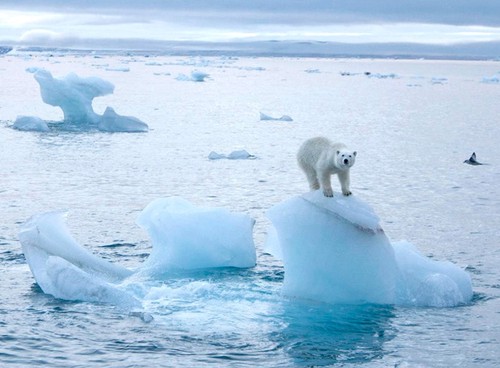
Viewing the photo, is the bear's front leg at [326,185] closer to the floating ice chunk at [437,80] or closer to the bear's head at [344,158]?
the bear's head at [344,158]

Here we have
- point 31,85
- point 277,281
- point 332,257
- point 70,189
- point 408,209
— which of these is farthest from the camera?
point 31,85

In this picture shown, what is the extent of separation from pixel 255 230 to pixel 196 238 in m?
2.45

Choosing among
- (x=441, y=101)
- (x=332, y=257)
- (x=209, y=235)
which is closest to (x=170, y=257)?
(x=209, y=235)

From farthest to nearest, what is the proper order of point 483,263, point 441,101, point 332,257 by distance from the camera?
point 441,101
point 483,263
point 332,257

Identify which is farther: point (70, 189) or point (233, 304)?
point (70, 189)

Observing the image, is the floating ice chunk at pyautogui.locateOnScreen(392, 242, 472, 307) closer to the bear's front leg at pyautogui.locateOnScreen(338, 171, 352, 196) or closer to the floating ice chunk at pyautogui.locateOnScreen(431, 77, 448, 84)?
the bear's front leg at pyautogui.locateOnScreen(338, 171, 352, 196)

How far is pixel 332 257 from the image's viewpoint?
28.5ft

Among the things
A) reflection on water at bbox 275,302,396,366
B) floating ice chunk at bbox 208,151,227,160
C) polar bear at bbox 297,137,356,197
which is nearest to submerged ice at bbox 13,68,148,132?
floating ice chunk at bbox 208,151,227,160

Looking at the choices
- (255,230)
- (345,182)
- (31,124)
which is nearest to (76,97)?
(31,124)

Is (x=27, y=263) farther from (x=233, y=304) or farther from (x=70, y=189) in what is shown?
(x=70, y=189)

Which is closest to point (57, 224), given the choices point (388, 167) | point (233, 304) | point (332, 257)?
point (233, 304)

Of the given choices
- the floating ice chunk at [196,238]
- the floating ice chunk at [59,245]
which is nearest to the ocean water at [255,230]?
the floating ice chunk at [196,238]

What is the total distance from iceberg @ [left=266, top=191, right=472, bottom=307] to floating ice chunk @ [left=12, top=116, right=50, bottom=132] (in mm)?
17139

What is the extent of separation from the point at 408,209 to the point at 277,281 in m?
5.17
